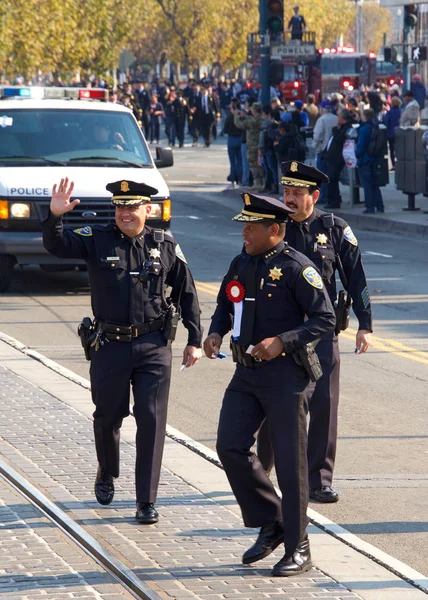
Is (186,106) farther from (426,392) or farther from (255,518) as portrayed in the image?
(255,518)

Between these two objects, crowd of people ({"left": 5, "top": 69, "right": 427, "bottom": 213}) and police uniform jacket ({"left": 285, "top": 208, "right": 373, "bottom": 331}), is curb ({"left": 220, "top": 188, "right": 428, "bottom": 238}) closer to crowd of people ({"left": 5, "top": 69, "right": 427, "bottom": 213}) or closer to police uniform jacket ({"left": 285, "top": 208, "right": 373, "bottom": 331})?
crowd of people ({"left": 5, "top": 69, "right": 427, "bottom": 213})

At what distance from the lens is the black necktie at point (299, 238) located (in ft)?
22.6

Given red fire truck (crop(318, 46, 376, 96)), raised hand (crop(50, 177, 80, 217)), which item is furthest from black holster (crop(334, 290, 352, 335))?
red fire truck (crop(318, 46, 376, 96))

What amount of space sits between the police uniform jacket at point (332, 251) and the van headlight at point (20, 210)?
7536 millimetres

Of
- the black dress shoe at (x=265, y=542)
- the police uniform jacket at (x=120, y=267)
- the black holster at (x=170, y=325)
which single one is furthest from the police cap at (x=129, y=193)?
the black dress shoe at (x=265, y=542)

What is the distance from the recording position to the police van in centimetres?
1399

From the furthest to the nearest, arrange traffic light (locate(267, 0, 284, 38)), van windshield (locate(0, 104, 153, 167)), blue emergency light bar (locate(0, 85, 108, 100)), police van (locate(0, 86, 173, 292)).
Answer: traffic light (locate(267, 0, 284, 38)) → blue emergency light bar (locate(0, 85, 108, 100)) → van windshield (locate(0, 104, 153, 167)) → police van (locate(0, 86, 173, 292))

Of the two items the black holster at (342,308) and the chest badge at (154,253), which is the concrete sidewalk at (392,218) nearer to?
the black holster at (342,308)

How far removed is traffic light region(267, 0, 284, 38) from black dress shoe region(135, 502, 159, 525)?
772 inches

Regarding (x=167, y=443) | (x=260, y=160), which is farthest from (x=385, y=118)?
(x=167, y=443)

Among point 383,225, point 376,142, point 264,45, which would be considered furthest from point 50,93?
point 264,45

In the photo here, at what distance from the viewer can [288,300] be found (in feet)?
18.8

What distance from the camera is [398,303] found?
13.7 m

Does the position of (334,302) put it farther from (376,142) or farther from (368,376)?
(376,142)
